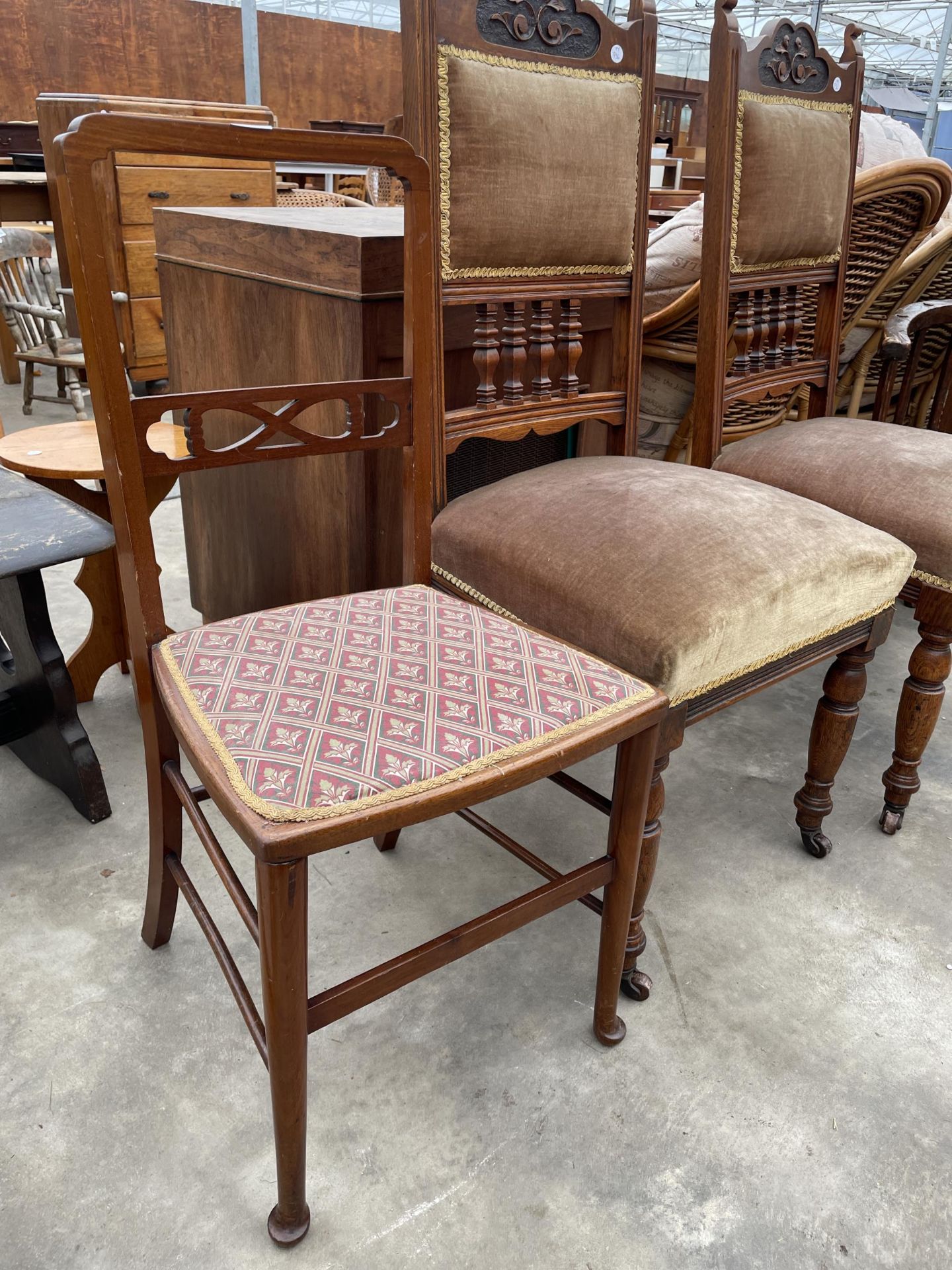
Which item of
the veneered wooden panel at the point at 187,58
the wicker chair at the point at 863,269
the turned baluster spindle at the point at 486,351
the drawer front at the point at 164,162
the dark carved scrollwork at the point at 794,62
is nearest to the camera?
the turned baluster spindle at the point at 486,351

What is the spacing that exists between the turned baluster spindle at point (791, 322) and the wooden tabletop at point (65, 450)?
3.96 ft

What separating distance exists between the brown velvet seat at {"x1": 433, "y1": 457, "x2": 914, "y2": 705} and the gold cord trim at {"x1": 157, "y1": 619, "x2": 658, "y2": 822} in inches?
4.8

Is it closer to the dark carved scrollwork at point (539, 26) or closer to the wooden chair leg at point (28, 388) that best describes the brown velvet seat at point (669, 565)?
the dark carved scrollwork at point (539, 26)

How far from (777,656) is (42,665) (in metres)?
1.17

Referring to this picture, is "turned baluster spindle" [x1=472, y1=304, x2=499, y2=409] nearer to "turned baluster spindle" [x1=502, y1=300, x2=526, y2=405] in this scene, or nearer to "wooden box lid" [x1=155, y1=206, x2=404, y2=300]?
"turned baluster spindle" [x1=502, y1=300, x2=526, y2=405]

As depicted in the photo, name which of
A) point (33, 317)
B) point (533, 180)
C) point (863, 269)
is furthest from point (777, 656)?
point (33, 317)

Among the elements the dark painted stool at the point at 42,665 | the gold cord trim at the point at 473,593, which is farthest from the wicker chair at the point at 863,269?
the dark painted stool at the point at 42,665

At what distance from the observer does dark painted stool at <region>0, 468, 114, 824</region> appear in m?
1.38

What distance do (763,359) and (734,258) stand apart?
0.72 feet

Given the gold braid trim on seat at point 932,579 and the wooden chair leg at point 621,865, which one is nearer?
the wooden chair leg at point 621,865

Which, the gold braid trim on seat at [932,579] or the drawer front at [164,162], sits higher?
the drawer front at [164,162]

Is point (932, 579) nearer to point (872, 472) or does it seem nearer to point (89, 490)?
A: point (872, 472)

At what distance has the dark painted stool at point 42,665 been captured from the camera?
138 cm

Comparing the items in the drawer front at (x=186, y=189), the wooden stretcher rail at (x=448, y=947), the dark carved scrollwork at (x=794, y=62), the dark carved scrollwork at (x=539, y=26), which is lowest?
the wooden stretcher rail at (x=448, y=947)
